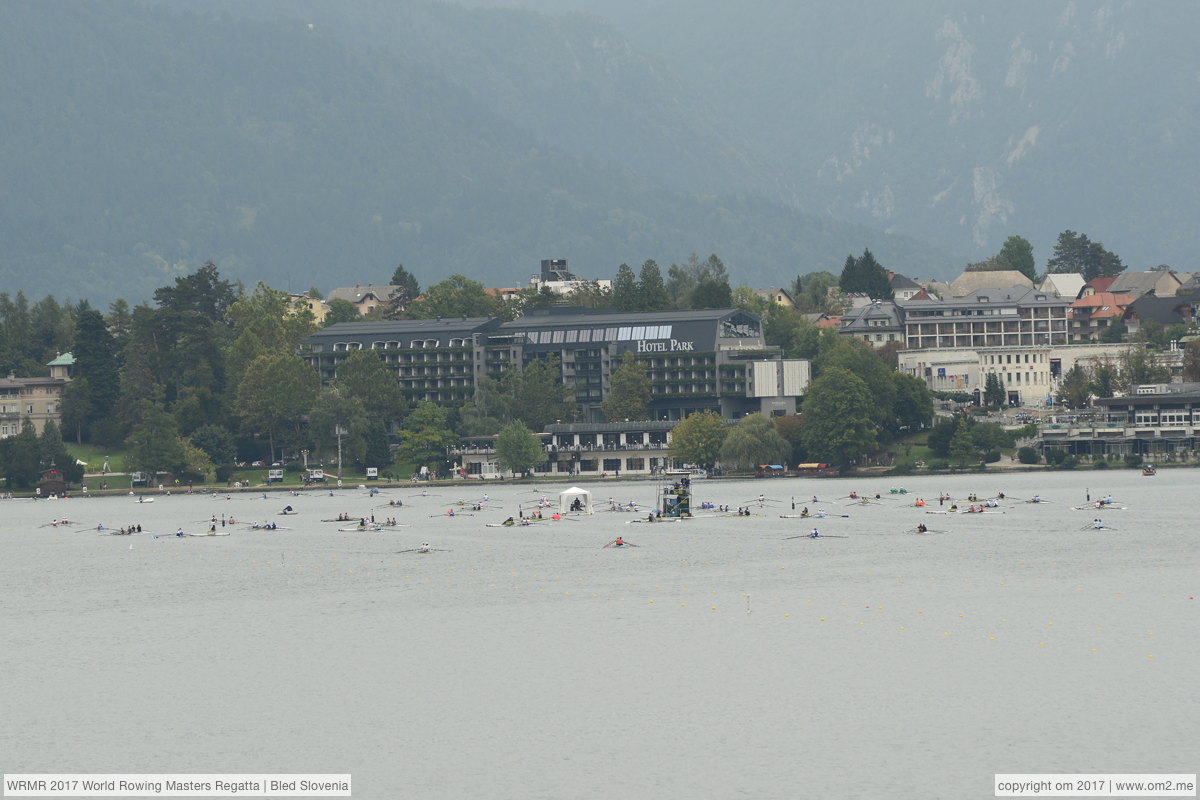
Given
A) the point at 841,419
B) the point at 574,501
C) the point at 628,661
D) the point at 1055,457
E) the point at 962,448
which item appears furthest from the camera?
the point at 1055,457

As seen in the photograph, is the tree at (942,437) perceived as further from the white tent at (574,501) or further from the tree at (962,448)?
the white tent at (574,501)

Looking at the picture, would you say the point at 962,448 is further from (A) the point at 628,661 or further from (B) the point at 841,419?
(A) the point at 628,661

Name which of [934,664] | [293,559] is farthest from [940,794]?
[293,559]

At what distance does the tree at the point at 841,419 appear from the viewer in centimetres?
19212

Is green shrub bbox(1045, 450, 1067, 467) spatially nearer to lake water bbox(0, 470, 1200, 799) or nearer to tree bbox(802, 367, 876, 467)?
tree bbox(802, 367, 876, 467)

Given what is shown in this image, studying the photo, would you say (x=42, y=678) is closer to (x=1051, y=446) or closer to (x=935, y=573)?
(x=935, y=573)

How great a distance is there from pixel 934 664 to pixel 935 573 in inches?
1179

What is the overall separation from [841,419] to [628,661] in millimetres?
120112

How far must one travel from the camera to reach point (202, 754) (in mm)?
61594

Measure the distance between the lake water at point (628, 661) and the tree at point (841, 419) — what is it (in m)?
61.4

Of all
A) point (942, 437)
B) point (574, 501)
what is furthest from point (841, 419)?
point (574, 501)

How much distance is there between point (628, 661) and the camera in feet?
249

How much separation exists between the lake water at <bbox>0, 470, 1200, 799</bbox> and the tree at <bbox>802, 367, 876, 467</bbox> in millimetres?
61437

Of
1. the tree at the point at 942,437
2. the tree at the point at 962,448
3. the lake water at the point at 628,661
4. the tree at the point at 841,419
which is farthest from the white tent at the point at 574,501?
the tree at the point at 942,437
